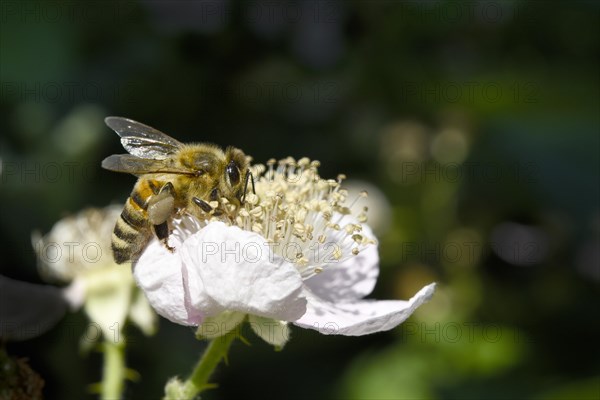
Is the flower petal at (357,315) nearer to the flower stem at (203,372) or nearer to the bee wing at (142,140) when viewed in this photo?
the flower stem at (203,372)

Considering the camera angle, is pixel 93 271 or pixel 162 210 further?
pixel 93 271

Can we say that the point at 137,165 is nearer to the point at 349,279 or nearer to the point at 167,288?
the point at 167,288

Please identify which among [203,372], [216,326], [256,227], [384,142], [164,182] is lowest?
[384,142]

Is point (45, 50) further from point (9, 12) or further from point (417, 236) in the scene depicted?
point (417, 236)

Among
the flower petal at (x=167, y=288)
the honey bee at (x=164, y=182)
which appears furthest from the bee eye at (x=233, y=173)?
the flower petal at (x=167, y=288)

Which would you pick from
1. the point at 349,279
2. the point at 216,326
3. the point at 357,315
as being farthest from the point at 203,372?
the point at 349,279

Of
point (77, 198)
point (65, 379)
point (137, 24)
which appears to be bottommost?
point (65, 379)

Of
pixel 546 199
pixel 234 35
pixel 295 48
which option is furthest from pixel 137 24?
pixel 546 199
